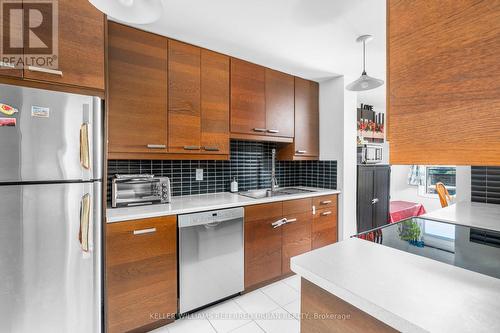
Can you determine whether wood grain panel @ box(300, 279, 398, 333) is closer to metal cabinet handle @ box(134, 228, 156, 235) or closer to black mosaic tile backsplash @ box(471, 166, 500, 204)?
metal cabinet handle @ box(134, 228, 156, 235)

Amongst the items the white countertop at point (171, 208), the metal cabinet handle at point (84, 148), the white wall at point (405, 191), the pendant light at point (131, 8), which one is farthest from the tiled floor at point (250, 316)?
the white wall at point (405, 191)

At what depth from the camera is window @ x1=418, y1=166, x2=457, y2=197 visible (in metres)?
4.59

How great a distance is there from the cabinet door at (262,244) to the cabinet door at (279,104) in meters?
0.88

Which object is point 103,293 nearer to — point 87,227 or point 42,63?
point 87,227

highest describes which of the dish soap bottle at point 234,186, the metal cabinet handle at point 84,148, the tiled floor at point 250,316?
the metal cabinet handle at point 84,148

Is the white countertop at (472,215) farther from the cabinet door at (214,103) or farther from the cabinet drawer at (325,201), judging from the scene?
the cabinet door at (214,103)

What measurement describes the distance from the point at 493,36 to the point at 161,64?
196 centimetres

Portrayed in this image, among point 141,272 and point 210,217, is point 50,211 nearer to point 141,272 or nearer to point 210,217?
point 141,272

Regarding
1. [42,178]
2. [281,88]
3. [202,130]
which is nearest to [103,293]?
[42,178]

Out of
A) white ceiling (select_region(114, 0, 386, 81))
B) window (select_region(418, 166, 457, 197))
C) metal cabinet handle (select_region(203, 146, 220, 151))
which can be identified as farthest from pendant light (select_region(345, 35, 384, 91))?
window (select_region(418, 166, 457, 197))

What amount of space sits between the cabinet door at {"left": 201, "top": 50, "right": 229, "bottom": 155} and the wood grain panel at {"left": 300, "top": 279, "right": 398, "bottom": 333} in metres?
1.57

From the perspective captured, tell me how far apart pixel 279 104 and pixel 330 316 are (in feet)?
7.29

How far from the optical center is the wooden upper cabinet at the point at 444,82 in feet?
1.43

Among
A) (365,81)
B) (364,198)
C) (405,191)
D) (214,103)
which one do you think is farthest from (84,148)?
(405,191)
